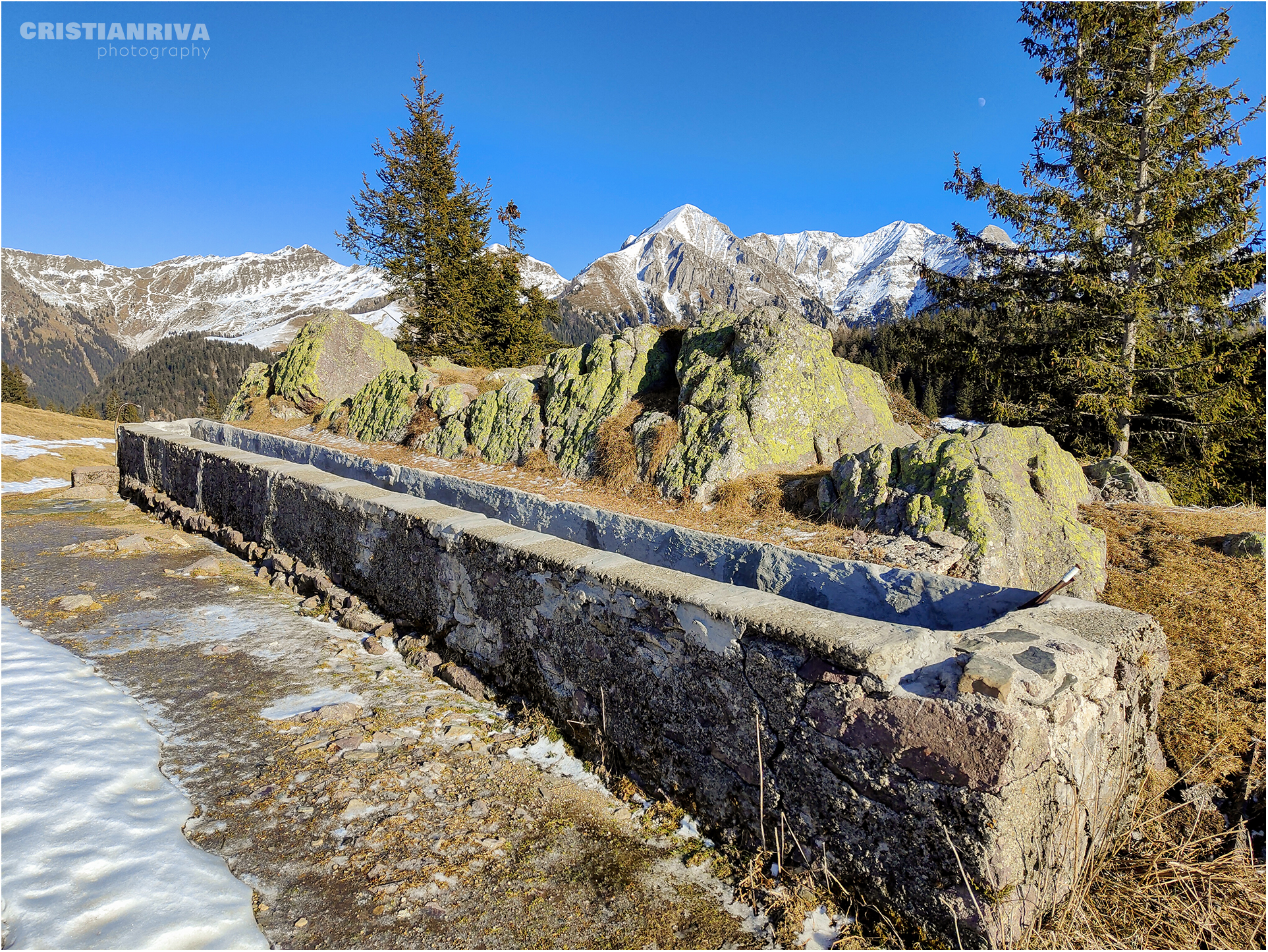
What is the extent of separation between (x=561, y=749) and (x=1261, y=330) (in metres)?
14.5

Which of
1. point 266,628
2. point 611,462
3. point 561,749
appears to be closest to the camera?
point 561,749

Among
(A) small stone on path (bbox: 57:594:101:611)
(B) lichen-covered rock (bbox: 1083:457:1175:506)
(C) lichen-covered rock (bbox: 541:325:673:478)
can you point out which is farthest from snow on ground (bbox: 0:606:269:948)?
(B) lichen-covered rock (bbox: 1083:457:1175:506)

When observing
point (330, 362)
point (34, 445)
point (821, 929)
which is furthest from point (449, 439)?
point (34, 445)

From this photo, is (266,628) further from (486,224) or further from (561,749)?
(486,224)

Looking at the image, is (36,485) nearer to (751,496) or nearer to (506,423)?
(506,423)

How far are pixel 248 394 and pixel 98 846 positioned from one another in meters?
16.1

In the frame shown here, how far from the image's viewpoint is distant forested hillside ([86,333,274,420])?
12412 centimetres

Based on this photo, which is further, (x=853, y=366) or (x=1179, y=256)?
(x=1179, y=256)

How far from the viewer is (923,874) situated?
2078mm

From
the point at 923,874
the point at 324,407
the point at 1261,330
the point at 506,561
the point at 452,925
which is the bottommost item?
the point at 452,925

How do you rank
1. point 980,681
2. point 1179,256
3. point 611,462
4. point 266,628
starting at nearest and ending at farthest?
point 980,681
point 266,628
point 611,462
point 1179,256

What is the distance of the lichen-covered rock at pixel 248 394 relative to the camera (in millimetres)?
15195

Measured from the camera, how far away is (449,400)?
11.2 m

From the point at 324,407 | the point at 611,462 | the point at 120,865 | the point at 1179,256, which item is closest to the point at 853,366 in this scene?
the point at 611,462
